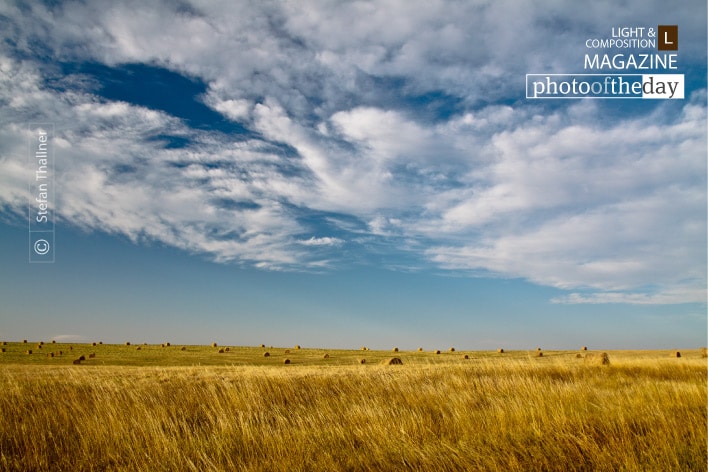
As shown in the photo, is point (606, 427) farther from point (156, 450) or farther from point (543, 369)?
point (543, 369)

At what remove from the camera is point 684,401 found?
8.01 meters

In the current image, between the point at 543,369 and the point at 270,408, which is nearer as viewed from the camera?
the point at 270,408

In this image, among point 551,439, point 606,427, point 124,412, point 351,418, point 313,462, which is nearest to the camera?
point 313,462

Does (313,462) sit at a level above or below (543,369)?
above

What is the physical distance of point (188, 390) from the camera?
9734mm

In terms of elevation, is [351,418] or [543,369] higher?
[351,418]

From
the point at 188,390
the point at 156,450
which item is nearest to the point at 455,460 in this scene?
Answer: the point at 156,450

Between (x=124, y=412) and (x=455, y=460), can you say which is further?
(x=124, y=412)

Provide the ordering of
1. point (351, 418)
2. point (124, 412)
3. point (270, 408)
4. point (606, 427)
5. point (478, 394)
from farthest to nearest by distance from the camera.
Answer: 1. point (478, 394)
2. point (270, 408)
3. point (124, 412)
4. point (351, 418)
5. point (606, 427)

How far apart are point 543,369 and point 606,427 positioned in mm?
9049

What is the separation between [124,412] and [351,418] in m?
4.19

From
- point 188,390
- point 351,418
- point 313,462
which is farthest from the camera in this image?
point 188,390

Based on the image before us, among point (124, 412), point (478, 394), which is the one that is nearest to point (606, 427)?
point (478, 394)

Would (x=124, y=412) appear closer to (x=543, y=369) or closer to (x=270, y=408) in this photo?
(x=270, y=408)
